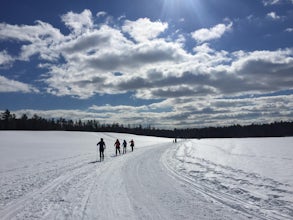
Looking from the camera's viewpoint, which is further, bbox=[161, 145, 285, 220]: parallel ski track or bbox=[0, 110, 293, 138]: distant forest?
bbox=[0, 110, 293, 138]: distant forest

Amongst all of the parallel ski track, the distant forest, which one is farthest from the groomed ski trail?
the distant forest

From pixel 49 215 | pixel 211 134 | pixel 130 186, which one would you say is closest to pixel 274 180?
pixel 130 186

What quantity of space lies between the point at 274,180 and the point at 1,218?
965 cm

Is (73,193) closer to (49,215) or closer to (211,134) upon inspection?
(49,215)

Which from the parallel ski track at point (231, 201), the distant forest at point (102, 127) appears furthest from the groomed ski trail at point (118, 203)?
the distant forest at point (102, 127)

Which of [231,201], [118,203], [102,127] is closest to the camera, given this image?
[118,203]

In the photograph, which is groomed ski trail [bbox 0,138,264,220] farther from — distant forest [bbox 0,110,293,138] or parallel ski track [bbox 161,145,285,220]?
distant forest [bbox 0,110,293,138]

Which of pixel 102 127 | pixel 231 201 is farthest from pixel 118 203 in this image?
pixel 102 127

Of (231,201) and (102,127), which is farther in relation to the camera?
(102,127)

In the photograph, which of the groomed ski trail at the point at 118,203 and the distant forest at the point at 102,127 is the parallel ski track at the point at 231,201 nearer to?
the groomed ski trail at the point at 118,203

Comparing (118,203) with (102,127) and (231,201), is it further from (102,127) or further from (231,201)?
(102,127)

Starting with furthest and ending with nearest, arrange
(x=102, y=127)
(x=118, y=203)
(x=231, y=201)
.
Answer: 1. (x=102, y=127)
2. (x=231, y=201)
3. (x=118, y=203)

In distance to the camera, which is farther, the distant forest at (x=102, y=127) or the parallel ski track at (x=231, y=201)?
the distant forest at (x=102, y=127)

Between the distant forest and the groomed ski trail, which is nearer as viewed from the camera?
the groomed ski trail
